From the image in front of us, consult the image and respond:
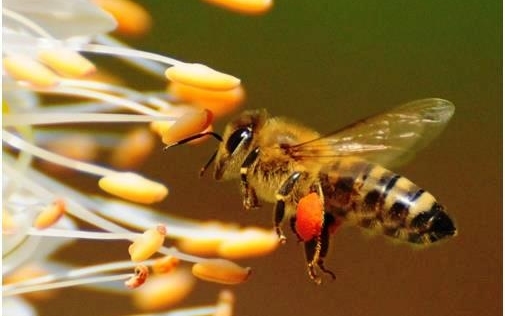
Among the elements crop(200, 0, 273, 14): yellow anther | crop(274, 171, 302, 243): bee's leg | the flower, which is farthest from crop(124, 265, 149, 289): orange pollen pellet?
crop(200, 0, 273, 14): yellow anther

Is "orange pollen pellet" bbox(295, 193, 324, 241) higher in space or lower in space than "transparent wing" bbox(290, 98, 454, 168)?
lower

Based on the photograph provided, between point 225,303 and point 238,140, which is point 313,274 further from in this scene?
point 238,140

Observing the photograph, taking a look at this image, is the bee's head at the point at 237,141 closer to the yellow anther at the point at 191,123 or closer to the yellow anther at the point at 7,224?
the yellow anther at the point at 191,123

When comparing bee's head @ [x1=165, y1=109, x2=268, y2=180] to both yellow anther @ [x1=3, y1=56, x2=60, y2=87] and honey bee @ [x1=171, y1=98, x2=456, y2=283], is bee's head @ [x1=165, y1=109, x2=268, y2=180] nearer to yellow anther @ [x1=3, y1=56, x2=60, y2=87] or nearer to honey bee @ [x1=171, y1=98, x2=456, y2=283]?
honey bee @ [x1=171, y1=98, x2=456, y2=283]

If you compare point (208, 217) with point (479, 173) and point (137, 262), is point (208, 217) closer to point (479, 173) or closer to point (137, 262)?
point (137, 262)

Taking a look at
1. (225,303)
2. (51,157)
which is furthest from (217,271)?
(51,157)

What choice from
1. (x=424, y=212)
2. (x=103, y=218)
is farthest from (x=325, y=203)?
(x=103, y=218)
